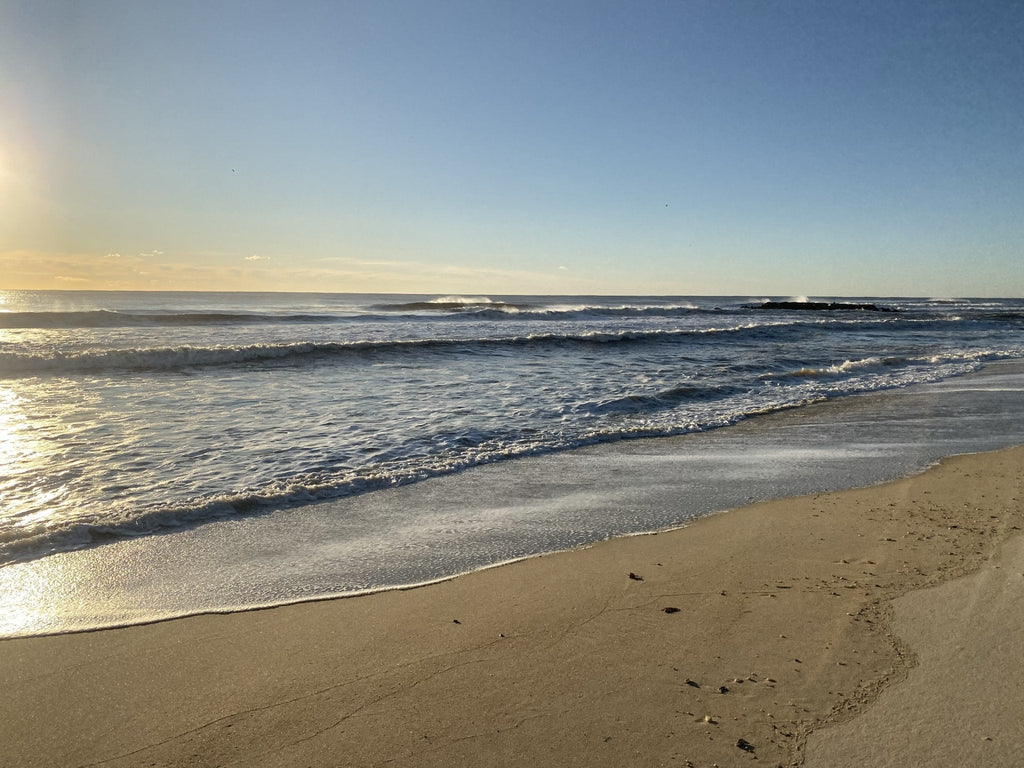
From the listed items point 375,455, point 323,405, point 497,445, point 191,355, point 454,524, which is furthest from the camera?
point 191,355

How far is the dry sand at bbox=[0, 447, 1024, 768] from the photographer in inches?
89.1

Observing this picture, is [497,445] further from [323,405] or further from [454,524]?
[323,405]

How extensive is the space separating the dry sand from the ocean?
1.57 feet

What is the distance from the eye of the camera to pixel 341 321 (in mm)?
35969

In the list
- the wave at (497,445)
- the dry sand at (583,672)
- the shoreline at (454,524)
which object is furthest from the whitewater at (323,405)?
the dry sand at (583,672)

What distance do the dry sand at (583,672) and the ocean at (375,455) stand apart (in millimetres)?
477

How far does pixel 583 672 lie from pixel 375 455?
453 cm

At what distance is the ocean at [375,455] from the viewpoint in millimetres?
4094

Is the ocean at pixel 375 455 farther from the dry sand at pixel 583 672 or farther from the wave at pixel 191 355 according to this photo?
the dry sand at pixel 583 672

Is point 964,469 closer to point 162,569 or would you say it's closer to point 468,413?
point 468,413

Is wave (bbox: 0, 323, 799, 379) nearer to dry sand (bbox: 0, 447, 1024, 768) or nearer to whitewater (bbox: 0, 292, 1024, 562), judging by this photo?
whitewater (bbox: 0, 292, 1024, 562)

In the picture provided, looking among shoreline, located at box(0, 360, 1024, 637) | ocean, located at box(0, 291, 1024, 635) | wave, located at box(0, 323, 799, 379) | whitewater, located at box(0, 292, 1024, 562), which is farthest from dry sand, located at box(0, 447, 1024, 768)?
wave, located at box(0, 323, 799, 379)

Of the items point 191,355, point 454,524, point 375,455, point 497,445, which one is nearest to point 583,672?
point 454,524

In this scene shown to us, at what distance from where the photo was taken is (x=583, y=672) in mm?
2717
